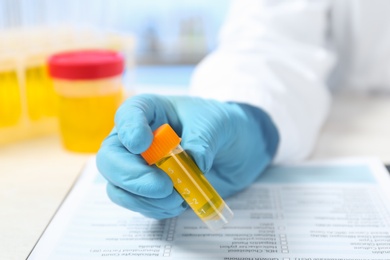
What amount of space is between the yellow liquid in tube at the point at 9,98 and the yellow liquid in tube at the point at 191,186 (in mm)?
385

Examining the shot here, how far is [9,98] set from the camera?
2.46ft

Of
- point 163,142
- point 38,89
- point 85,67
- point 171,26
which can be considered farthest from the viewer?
point 171,26

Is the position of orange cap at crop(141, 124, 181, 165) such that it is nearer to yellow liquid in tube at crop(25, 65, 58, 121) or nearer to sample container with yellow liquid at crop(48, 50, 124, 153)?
sample container with yellow liquid at crop(48, 50, 124, 153)

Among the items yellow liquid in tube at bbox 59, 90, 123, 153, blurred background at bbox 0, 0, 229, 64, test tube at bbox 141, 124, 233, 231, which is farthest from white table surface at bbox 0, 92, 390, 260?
blurred background at bbox 0, 0, 229, 64

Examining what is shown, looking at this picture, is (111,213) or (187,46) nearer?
(111,213)

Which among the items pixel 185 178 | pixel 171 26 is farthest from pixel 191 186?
pixel 171 26

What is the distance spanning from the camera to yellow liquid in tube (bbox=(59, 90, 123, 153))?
71 centimetres

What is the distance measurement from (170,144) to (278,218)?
154 millimetres

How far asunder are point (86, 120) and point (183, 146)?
0.93ft

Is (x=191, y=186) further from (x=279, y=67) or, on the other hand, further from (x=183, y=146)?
(x=279, y=67)

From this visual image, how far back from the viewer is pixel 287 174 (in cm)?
63

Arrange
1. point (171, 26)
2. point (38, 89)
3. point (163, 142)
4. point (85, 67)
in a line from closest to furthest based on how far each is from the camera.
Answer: point (163, 142) → point (85, 67) → point (38, 89) → point (171, 26)

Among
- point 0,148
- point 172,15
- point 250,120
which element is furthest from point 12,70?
point 172,15

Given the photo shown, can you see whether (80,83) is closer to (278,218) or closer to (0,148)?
(0,148)
